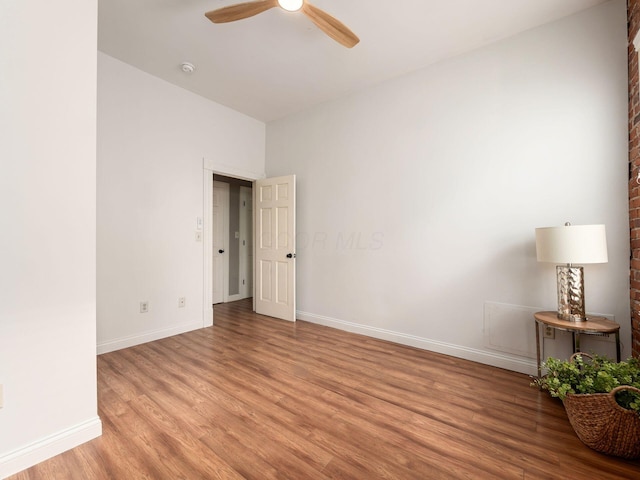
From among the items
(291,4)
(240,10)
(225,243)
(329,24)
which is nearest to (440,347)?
(329,24)

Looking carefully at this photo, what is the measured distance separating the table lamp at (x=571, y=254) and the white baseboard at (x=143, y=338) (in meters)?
3.70

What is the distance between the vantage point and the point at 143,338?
124 inches

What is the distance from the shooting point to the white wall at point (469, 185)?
87.0 inches

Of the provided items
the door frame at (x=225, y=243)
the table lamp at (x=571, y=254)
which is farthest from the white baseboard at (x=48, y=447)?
the door frame at (x=225, y=243)

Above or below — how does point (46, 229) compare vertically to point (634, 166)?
below

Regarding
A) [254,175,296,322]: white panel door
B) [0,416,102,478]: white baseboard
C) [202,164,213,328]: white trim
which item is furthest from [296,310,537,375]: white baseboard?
[0,416,102,478]: white baseboard

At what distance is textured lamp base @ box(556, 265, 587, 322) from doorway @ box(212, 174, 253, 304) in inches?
186

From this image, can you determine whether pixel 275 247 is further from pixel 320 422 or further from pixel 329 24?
pixel 329 24

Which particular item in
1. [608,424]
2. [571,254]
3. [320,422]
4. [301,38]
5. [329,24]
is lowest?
[320,422]

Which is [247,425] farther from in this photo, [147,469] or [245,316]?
[245,316]

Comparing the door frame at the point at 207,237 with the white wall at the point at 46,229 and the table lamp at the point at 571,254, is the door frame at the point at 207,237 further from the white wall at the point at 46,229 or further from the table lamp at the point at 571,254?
the table lamp at the point at 571,254

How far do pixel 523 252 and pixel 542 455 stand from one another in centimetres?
153

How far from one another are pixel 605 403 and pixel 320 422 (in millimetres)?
1557

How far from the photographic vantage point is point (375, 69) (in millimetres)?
3100
